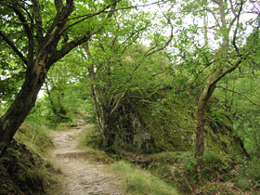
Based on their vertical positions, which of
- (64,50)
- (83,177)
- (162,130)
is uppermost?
(64,50)

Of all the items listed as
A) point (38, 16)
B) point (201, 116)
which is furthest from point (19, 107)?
point (201, 116)

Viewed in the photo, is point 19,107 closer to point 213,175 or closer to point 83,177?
point 83,177

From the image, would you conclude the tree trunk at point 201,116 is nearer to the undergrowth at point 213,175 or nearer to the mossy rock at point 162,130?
the undergrowth at point 213,175

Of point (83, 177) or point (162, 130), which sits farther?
point (162, 130)

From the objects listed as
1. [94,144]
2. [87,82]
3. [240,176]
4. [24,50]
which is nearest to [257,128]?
[240,176]

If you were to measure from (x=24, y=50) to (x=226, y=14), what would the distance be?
587 centimetres

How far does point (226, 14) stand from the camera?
5.84 m

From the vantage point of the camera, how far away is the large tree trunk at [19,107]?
9.21 ft

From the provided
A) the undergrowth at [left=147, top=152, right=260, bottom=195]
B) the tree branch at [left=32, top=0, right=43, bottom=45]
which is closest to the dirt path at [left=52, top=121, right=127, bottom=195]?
the undergrowth at [left=147, top=152, right=260, bottom=195]

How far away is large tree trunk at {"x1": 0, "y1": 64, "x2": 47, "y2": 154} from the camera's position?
2806mm

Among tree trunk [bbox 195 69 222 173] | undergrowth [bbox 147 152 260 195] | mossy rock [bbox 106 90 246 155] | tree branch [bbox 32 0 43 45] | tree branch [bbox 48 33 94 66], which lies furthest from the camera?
mossy rock [bbox 106 90 246 155]

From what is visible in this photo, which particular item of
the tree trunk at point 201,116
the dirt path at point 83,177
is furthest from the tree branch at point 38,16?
the tree trunk at point 201,116

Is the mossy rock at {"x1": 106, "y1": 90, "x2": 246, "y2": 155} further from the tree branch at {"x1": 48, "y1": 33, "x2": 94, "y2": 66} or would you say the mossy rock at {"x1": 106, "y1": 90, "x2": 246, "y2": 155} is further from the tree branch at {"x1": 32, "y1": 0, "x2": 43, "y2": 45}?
the tree branch at {"x1": 32, "y1": 0, "x2": 43, "y2": 45}

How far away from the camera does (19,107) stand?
112 inches
